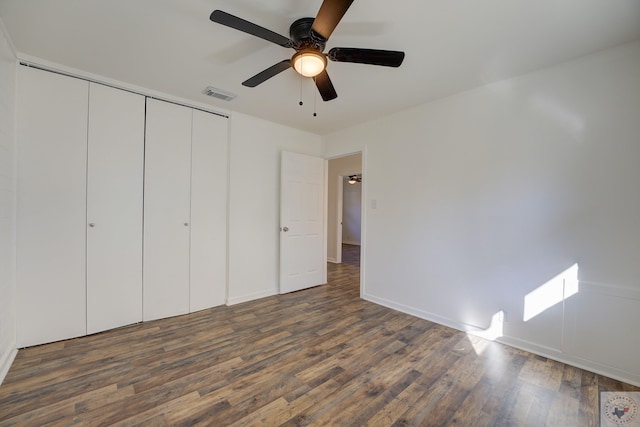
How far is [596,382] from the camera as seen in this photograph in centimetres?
194

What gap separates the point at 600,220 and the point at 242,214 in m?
3.67

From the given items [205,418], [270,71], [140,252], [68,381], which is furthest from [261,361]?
[270,71]

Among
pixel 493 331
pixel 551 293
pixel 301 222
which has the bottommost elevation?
pixel 493 331

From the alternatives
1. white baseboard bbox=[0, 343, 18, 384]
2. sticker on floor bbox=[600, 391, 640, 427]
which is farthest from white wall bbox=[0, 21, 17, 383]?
sticker on floor bbox=[600, 391, 640, 427]

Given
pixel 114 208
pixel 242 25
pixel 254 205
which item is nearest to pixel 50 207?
pixel 114 208

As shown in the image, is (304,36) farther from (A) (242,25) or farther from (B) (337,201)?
(B) (337,201)

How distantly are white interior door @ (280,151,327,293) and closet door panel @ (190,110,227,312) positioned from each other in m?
0.86

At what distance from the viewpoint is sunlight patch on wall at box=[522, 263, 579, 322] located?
7.07 feet

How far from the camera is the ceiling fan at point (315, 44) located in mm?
1403

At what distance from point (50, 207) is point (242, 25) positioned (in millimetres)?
2443

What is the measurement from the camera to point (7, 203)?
6.79 ft

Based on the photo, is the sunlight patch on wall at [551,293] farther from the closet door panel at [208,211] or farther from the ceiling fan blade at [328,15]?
the closet door panel at [208,211]

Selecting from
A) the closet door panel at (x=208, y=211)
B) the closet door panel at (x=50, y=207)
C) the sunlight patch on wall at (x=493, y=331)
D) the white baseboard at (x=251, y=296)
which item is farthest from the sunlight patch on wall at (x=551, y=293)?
the closet door panel at (x=50, y=207)

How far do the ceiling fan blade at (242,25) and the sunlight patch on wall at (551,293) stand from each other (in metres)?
2.86
